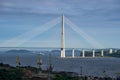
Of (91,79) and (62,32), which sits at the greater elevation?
(62,32)

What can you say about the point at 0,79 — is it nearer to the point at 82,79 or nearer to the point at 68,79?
the point at 68,79

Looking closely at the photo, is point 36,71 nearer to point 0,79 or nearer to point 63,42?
point 0,79

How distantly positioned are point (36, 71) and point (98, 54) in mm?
79292

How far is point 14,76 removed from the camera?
88.4 ft

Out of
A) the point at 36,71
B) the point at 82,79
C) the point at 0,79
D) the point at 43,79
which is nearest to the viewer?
the point at 0,79

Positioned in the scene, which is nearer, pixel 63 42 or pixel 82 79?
pixel 82 79

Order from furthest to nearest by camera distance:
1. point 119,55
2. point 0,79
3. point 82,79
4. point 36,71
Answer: point 119,55
point 36,71
point 82,79
point 0,79

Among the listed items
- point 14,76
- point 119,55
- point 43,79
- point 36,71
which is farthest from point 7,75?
point 119,55

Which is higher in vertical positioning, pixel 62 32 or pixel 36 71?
pixel 62 32

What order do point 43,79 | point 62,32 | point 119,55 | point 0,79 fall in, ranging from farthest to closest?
point 119,55 → point 62,32 → point 43,79 → point 0,79

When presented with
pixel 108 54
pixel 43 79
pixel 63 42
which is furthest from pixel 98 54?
pixel 43 79

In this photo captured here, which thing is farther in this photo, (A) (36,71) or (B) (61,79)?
(A) (36,71)

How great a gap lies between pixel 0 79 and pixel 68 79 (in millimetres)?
3949

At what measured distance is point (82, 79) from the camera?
100 feet
